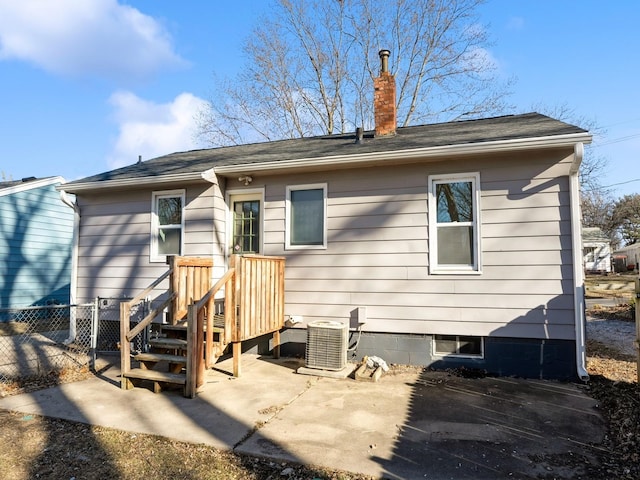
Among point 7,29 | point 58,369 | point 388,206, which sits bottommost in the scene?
point 58,369

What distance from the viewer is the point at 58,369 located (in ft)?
18.0

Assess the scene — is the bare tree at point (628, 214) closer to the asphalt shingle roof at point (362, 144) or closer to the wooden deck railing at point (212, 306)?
the asphalt shingle roof at point (362, 144)

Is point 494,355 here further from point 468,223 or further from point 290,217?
point 290,217

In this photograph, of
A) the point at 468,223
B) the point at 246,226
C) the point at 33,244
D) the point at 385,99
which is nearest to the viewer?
the point at 468,223

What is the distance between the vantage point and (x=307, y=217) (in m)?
6.41

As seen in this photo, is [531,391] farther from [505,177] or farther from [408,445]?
[505,177]

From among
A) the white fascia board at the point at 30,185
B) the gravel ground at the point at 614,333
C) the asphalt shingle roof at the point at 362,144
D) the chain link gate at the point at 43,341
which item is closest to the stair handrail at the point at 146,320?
the chain link gate at the point at 43,341

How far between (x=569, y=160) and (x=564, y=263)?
1342mm

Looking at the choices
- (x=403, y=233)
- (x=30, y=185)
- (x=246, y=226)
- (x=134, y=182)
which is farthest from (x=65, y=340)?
(x=403, y=233)

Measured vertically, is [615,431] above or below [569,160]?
below

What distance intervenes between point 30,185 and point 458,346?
467 inches

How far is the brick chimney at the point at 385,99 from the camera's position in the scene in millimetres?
7000

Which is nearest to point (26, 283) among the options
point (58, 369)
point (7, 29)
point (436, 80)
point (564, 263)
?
point (7, 29)

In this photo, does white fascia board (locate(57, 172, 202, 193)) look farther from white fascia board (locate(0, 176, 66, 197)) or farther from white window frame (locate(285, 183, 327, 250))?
white fascia board (locate(0, 176, 66, 197))
